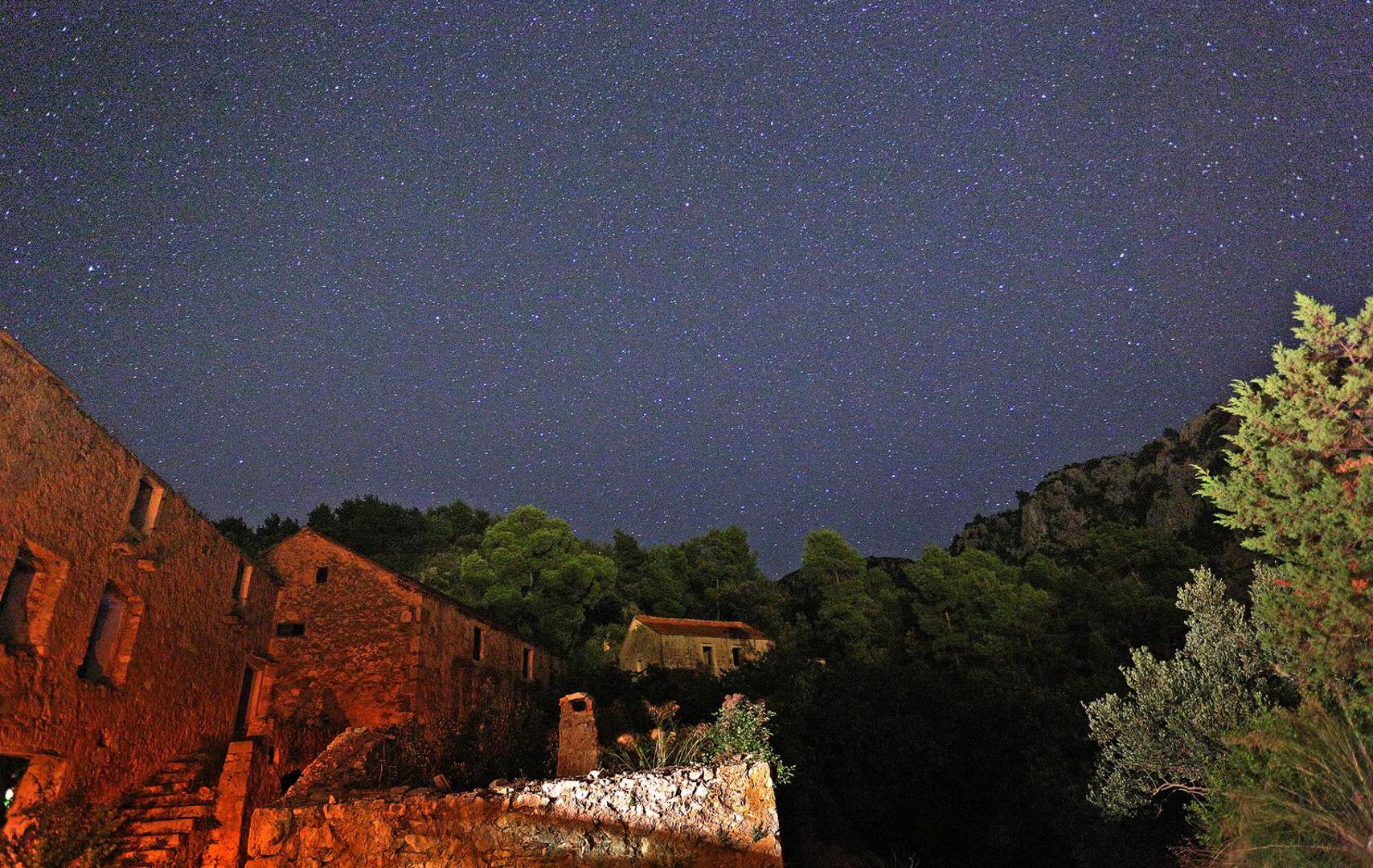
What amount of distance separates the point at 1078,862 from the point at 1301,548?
10.6m

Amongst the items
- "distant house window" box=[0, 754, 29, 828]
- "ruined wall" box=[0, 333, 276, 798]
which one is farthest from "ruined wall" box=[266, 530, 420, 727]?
"distant house window" box=[0, 754, 29, 828]

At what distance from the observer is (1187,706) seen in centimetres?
1159

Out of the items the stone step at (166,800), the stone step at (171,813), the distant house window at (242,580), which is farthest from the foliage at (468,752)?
the distant house window at (242,580)

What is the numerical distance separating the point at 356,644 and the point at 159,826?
7.99 metres

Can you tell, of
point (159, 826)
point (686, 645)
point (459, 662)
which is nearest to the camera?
point (159, 826)

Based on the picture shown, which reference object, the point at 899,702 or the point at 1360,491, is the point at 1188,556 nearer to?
the point at 899,702

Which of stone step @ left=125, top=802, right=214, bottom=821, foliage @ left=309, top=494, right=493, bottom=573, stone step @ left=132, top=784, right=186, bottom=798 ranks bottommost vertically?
stone step @ left=125, top=802, right=214, bottom=821

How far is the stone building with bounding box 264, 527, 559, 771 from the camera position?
1778 centimetres

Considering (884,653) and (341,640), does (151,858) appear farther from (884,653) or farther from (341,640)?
(884,653)

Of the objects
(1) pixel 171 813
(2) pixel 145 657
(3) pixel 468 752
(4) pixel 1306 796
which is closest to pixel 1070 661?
(4) pixel 1306 796

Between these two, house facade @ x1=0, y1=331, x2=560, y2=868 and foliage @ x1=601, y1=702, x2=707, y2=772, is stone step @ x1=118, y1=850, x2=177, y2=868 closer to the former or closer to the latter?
house facade @ x1=0, y1=331, x2=560, y2=868

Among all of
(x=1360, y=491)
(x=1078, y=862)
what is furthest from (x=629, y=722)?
(x=1360, y=491)

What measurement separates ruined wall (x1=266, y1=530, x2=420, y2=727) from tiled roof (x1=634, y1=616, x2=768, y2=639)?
18.2 m

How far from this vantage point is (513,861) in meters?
6.57
